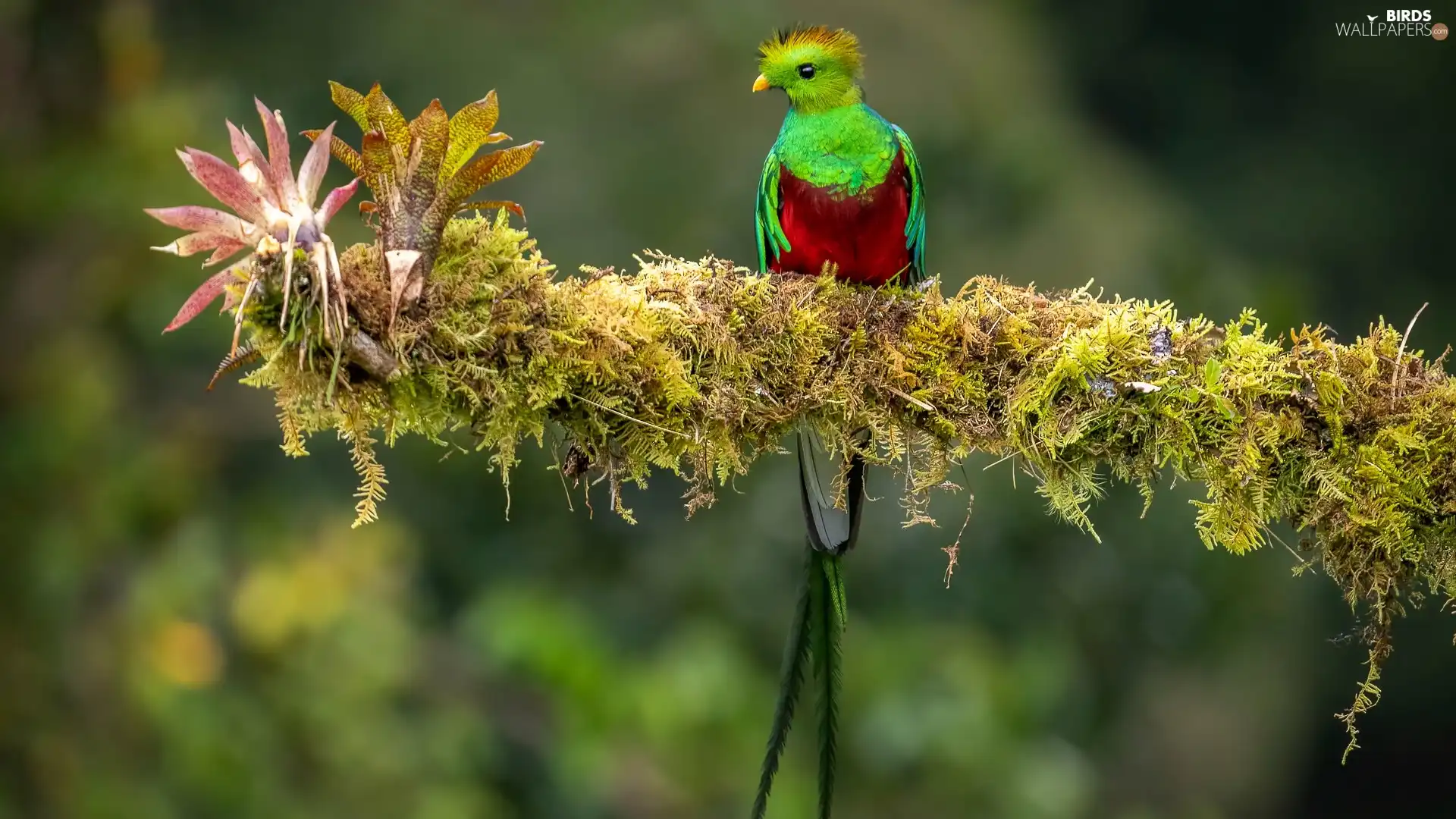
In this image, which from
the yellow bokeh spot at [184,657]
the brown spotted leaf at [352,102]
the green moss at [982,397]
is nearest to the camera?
the brown spotted leaf at [352,102]

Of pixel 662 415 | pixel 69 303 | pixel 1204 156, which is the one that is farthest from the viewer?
pixel 1204 156

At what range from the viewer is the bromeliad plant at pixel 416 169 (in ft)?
4.86

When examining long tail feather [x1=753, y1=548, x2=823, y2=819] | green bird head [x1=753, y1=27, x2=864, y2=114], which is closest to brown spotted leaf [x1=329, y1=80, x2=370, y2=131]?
long tail feather [x1=753, y1=548, x2=823, y2=819]

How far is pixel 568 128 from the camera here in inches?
185

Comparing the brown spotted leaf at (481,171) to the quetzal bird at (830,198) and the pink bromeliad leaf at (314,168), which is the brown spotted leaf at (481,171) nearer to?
the pink bromeliad leaf at (314,168)

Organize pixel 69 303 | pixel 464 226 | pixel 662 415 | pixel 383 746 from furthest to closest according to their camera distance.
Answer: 1. pixel 69 303
2. pixel 383 746
3. pixel 662 415
4. pixel 464 226

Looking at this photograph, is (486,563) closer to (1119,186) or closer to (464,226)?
(1119,186)

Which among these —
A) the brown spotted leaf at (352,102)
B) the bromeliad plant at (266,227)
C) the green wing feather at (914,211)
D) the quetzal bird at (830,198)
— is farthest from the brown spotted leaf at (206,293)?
the green wing feather at (914,211)

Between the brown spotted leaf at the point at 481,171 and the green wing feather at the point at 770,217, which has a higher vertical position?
the green wing feather at the point at 770,217

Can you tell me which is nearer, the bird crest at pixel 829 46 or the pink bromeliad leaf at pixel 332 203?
the pink bromeliad leaf at pixel 332 203

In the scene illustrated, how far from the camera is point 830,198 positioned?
235 centimetres

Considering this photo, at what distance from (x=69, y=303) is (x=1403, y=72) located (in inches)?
194


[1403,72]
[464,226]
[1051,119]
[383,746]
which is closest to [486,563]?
[383,746]

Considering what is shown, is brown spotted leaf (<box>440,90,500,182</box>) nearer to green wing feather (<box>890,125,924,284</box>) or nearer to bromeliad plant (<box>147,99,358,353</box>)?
bromeliad plant (<box>147,99,358,353</box>)
